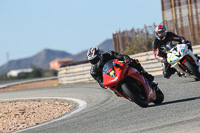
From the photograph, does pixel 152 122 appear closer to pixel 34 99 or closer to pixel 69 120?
pixel 69 120

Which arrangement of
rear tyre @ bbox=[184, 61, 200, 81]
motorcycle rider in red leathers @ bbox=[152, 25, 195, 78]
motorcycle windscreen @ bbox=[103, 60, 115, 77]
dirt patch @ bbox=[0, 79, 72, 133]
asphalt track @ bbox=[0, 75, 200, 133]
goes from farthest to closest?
1. motorcycle rider in red leathers @ bbox=[152, 25, 195, 78]
2. rear tyre @ bbox=[184, 61, 200, 81]
3. dirt patch @ bbox=[0, 79, 72, 133]
4. motorcycle windscreen @ bbox=[103, 60, 115, 77]
5. asphalt track @ bbox=[0, 75, 200, 133]

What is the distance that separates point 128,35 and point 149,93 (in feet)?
56.9

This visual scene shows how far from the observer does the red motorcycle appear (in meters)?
8.38

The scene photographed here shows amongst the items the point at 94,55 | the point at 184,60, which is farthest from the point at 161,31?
the point at 94,55

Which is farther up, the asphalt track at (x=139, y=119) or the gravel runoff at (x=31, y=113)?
the asphalt track at (x=139, y=119)

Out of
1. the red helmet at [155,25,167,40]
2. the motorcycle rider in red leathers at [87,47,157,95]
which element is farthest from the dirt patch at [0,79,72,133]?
the red helmet at [155,25,167,40]

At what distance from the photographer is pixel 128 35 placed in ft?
85.1

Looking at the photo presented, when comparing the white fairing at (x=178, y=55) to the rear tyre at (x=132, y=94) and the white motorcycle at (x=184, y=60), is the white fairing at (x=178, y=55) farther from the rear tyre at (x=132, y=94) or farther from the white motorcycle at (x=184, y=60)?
the rear tyre at (x=132, y=94)

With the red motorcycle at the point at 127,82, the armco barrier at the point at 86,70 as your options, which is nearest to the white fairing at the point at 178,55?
the red motorcycle at the point at 127,82

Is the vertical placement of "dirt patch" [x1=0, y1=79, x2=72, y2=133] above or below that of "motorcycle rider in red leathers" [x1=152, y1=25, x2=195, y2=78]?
below

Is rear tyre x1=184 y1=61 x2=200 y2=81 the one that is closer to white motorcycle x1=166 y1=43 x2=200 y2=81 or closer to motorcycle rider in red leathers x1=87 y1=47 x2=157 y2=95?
white motorcycle x1=166 y1=43 x2=200 y2=81

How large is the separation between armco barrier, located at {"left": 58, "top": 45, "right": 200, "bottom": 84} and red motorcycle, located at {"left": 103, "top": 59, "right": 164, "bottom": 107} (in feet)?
28.8

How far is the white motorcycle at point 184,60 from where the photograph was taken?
36.4 feet

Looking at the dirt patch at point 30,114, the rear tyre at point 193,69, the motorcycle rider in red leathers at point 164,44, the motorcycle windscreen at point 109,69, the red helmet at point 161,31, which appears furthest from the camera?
the motorcycle rider in red leathers at point 164,44
